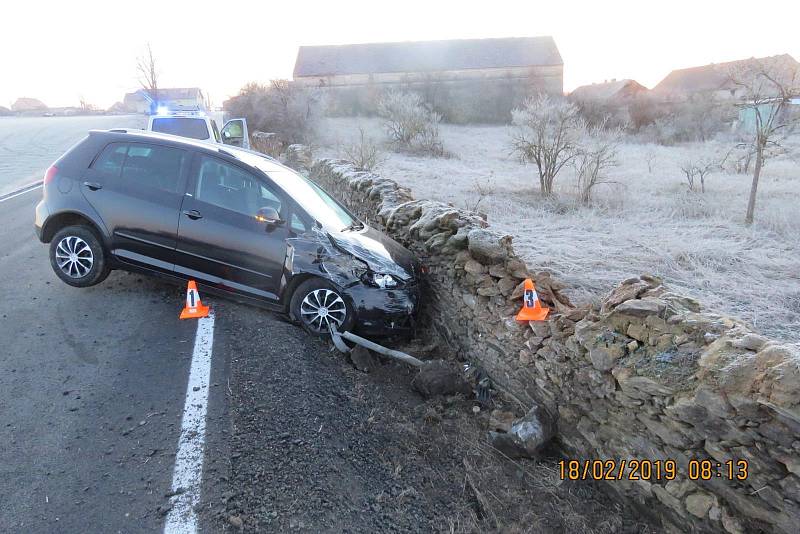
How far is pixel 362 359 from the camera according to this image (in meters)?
5.01

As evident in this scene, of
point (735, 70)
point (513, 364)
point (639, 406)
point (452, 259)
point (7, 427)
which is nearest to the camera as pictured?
point (639, 406)

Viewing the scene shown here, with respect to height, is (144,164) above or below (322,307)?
above

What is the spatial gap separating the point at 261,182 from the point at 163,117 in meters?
8.03

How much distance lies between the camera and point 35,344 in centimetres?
468

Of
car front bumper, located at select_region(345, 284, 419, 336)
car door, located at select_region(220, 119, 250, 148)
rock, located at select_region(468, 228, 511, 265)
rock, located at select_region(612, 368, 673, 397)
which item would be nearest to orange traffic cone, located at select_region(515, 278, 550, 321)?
rock, located at select_region(468, 228, 511, 265)

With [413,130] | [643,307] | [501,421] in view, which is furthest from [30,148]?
[643,307]

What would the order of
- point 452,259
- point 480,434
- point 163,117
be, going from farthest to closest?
point 163,117 < point 452,259 < point 480,434

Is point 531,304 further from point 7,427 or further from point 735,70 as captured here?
point 735,70

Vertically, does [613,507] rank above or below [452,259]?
below

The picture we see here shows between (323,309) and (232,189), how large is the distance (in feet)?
5.18

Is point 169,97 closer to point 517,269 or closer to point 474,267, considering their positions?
point 474,267

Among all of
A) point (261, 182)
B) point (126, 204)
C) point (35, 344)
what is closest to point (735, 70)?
point (261, 182)

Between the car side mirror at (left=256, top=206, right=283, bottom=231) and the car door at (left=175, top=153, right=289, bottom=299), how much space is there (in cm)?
1

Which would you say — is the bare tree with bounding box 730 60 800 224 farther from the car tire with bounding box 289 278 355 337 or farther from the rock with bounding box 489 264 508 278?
the car tire with bounding box 289 278 355 337
